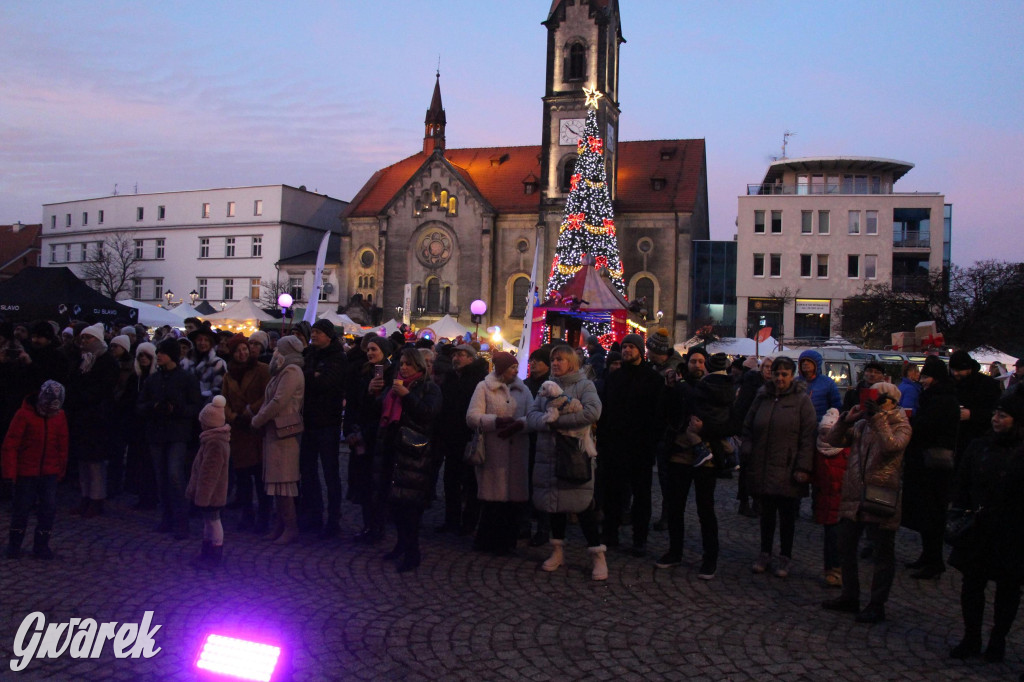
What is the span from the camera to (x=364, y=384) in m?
8.27

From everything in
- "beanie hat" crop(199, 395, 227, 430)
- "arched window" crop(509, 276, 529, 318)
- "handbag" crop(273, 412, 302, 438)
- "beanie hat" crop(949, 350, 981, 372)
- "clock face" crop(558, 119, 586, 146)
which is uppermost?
"clock face" crop(558, 119, 586, 146)

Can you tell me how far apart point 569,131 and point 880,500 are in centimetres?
4292

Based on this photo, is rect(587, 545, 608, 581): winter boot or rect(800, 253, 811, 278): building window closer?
rect(587, 545, 608, 581): winter boot

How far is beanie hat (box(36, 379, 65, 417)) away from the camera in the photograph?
690 cm

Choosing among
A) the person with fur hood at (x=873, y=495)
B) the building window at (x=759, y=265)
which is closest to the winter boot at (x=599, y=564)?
the person with fur hood at (x=873, y=495)

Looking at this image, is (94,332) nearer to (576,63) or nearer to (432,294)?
(576,63)

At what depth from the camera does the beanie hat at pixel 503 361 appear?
7.24 m

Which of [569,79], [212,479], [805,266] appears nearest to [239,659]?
[212,479]

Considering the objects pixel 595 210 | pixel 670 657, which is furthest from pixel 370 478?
pixel 595 210

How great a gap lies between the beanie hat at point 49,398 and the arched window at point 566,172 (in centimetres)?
4157

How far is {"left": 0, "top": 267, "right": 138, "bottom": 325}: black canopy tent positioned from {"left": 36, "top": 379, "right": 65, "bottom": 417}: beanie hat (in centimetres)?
1162

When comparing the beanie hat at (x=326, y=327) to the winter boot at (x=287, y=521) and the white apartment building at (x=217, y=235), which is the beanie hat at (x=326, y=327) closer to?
the winter boot at (x=287, y=521)

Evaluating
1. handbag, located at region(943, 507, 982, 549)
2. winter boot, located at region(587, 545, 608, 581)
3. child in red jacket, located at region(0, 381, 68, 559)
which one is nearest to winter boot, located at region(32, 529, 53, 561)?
child in red jacket, located at region(0, 381, 68, 559)

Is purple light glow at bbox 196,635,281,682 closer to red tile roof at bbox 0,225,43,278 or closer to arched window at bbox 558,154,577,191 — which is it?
arched window at bbox 558,154,577,191
